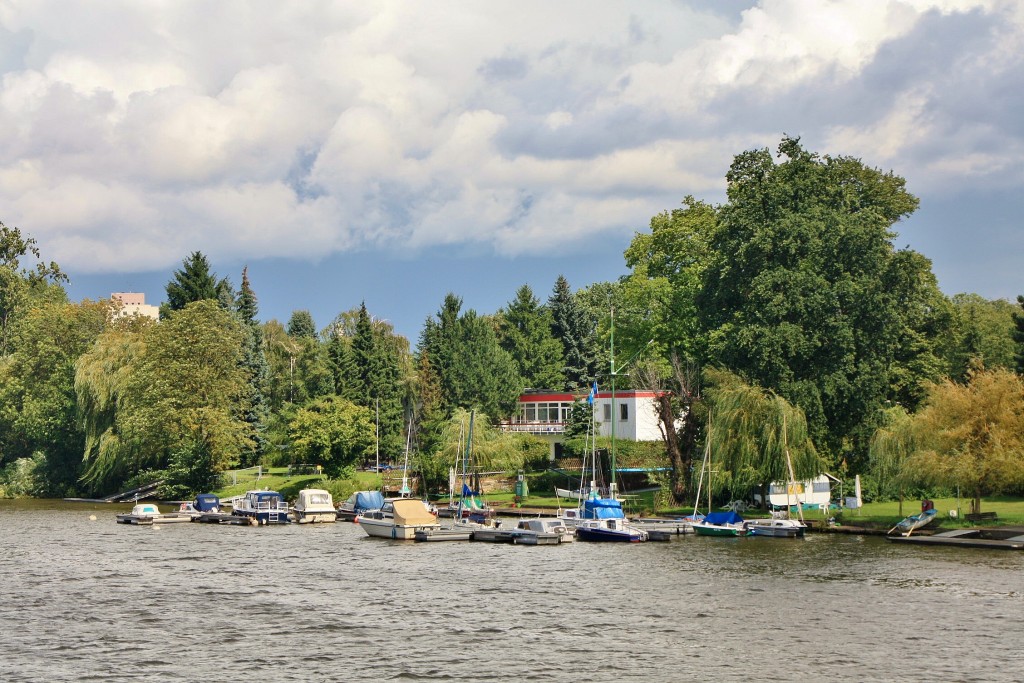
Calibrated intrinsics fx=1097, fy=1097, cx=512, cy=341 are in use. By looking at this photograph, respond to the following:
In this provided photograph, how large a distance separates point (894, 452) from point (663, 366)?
53.8 m

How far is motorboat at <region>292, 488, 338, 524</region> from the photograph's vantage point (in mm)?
84062

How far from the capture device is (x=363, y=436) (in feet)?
336

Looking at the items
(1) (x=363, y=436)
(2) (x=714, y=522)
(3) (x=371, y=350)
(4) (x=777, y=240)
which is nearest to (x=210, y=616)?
(2) (x=714, y=522)

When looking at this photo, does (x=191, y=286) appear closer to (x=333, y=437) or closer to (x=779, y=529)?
(x=333, y=437)

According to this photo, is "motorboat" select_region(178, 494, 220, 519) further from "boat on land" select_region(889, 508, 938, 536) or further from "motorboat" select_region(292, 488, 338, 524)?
"boat on land" select_region(889, 508, 938, 536)

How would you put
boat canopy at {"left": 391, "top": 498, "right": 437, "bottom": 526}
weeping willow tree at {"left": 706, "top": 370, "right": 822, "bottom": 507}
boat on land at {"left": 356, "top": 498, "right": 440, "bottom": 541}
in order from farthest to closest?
boat canopy at {"left": 391, "top": 498, "right": 437, "bottom": 526} < boat on land at {"left": 356, "top": 498, "right": 440, "bottom": 541} < weeping willow tree at {"left": 706, "top": 370, "right": 822, "bottom": 507}

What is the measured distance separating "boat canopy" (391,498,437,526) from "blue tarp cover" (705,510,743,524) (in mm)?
18055

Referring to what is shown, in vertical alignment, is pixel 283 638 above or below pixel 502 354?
below

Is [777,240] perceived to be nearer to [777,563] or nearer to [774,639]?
[777,563]

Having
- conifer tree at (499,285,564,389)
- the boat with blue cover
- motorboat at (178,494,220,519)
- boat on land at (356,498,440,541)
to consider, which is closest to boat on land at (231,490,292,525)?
motorboat at (178,494,220,519)

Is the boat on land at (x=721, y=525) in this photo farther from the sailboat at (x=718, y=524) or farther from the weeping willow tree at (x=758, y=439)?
the weeping willow tree at (x=758, y=439)

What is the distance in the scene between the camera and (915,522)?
2547 inches

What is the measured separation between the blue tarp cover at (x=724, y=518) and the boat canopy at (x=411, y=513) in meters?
18.1

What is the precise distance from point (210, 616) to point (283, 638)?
5.64 meters
